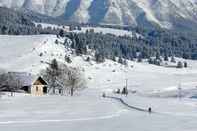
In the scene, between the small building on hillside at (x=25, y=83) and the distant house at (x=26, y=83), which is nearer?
the small building on hillside at (x=25, y=83)

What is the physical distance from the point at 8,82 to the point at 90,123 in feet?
346

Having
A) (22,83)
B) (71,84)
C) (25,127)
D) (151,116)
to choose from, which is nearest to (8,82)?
(22,83)

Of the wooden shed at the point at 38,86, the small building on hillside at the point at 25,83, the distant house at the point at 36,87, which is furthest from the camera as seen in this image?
the distant house at the point at 36,87

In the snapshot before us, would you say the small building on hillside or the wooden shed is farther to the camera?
the wooden shed

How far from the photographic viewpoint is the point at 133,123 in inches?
2430

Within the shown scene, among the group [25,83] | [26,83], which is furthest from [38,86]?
[25,83]

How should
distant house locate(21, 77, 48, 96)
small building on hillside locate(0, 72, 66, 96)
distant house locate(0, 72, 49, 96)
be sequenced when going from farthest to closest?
distant house locate(21, 77, 48, 96) < distant house locate(0, 72, 49, 96) < small building on hillside locate(0, 72, 66, 96)

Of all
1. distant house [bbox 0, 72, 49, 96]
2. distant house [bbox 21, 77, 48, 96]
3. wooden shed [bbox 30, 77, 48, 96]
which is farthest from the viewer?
distant house [bbox 21, 77, 48, 96]

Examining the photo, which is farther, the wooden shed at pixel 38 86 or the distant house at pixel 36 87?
the distant house at pixel 36 87

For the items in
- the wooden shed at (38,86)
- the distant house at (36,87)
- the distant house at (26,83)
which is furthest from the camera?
the distant house at (36,87)

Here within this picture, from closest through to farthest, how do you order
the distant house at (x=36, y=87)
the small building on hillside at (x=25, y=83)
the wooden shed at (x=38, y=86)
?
the small building on hillside at (x=25, y=83) < the wooden shed at (x=38, y=86) < the distant house at (x=36, y=87)

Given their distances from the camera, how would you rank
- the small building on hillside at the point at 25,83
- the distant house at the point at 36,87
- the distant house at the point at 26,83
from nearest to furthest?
the small building on hillside at the point at 25,83, the distant house at the point at 26,83, the distant house at the point at 36,87

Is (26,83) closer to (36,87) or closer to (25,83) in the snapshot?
(25,83)

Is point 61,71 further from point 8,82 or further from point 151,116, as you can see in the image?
point 151,116
